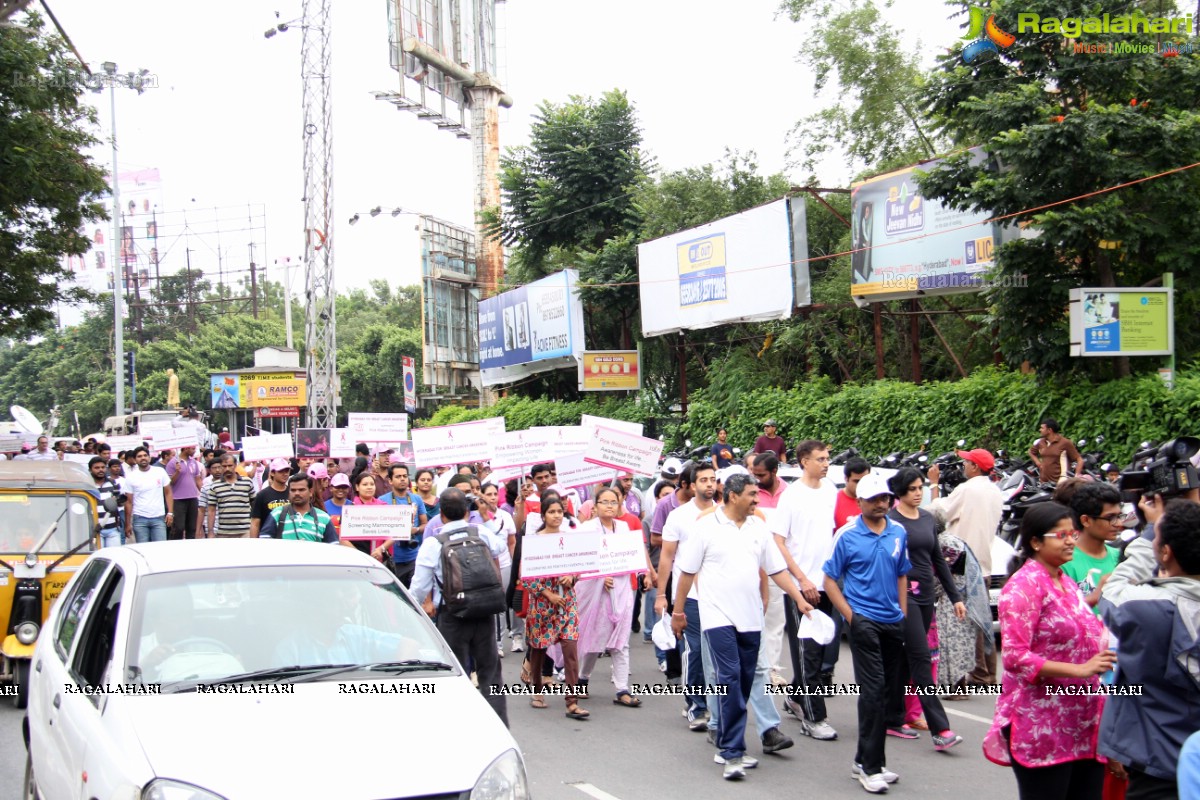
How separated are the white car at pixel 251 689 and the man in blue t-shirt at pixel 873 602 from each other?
2566 mm

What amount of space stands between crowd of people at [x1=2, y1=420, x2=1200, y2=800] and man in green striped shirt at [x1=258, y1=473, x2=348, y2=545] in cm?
2

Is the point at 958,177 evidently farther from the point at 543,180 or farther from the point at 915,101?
the point at 543,180

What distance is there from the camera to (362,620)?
5.07 meters

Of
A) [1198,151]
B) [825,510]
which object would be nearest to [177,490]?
[825,510]

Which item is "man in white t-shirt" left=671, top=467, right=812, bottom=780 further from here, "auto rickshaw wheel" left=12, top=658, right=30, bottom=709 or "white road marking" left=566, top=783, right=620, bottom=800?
"auto rickshaw wheel" left=12, top=658, right=30, bottom=709

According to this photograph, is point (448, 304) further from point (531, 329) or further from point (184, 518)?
point (184, 518)

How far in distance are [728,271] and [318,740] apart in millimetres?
20337

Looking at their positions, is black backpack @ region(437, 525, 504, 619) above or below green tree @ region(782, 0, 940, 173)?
below

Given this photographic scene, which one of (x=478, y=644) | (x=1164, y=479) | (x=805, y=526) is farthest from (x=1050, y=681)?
(x=478, y=644)

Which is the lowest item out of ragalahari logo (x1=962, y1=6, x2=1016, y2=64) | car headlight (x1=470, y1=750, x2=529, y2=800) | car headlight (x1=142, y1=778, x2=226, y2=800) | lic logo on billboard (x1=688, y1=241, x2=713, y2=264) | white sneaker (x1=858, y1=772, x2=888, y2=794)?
white sneaker (x1=858, y1=772, x2=888, y2=794)

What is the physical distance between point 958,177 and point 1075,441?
4254 millimetres

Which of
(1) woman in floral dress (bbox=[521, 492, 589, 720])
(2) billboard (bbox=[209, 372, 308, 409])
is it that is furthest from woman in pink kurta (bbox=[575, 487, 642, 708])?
(2) billboard (bbox=[209, 372, 308, 409])

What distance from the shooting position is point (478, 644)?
23.2 ft

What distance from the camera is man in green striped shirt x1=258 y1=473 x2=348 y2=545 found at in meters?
8.87
